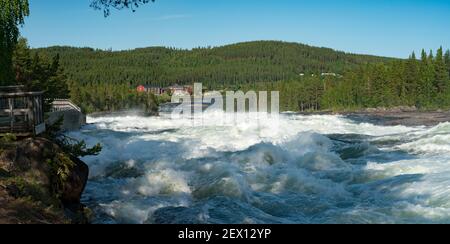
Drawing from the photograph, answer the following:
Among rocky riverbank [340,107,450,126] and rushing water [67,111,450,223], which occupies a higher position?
rushing water [67,111,450,223]

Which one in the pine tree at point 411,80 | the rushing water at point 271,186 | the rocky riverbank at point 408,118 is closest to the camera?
the rushing water at point 271,186

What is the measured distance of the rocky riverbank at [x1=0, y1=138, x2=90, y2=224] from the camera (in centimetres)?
967

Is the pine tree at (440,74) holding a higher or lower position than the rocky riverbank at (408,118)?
higher

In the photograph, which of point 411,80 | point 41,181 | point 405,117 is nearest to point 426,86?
point 411,80

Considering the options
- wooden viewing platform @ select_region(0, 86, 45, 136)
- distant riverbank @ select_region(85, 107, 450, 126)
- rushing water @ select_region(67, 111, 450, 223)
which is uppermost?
wooden viewing platform @ select_region(0, 86, 45, 136)

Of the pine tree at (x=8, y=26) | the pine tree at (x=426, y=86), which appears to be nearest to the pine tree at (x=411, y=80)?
the pine tree at (x=426, y=86)

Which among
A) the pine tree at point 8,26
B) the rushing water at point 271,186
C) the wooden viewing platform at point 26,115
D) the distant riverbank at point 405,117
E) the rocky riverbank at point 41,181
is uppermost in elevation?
the pine tree at point 8,26

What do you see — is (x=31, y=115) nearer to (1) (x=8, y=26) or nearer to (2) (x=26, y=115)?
(2) (x=26, y=115)

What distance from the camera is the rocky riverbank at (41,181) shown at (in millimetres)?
9672

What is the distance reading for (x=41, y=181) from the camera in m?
11.2

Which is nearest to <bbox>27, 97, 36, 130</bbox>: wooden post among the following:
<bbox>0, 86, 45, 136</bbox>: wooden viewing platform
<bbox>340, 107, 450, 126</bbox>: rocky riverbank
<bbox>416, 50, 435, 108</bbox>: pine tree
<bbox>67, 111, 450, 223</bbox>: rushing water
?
<bbox>0, 86, 45, 136</bbox>: wooden viewing platform

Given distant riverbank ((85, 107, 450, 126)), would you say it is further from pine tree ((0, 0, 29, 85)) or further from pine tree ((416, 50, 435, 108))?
pine tree ((0, 0, 29, 85))

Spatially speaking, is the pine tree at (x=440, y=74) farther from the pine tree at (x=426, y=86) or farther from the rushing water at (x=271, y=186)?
the rushing water at (x=271, y=186)

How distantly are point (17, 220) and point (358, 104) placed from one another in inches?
4389
